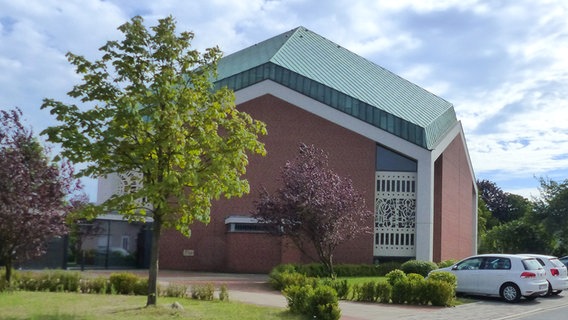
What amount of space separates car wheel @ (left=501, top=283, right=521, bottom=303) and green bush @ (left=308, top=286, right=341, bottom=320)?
323 inches

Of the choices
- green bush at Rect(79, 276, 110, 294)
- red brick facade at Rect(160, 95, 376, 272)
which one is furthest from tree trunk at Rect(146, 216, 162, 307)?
red brick facade at Rect(160, 95, 376, 272)

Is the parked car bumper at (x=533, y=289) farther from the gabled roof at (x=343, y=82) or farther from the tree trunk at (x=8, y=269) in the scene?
the tree trunk at (x=8, y=269)

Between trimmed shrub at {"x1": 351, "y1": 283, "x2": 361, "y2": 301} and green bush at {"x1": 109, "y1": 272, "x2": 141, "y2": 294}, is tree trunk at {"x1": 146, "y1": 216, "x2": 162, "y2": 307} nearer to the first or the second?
green bush at {"x1": 109, "y1": 272, "x2": 141, "y2": 294}

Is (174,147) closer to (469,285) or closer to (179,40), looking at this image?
(179,40)

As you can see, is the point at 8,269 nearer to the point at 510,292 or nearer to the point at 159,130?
the point at 159,130

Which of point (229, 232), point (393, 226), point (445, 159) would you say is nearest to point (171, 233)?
point (229, 232)

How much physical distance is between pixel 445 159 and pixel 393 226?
Answer: 19.6ft

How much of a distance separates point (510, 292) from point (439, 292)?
3.02 m

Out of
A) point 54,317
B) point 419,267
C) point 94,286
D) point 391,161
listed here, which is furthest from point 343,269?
point 54,317

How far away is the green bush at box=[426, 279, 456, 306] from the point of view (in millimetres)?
17766

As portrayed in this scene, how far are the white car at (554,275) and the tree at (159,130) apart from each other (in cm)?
1279

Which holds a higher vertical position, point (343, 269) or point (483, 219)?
point (483, 219)

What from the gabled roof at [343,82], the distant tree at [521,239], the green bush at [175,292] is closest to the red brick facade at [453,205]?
the gabled roof at [343,82]

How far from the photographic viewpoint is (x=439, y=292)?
699 inches
